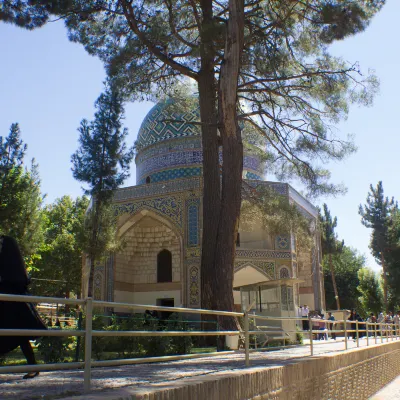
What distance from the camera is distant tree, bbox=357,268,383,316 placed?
2581cm

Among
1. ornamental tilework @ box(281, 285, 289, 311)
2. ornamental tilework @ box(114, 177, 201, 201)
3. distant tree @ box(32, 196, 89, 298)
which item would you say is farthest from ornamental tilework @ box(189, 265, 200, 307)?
distant tree @ box(32, 196, 89, 298)

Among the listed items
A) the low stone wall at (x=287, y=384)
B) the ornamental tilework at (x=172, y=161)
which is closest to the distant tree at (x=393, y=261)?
the ornamental tilework at (x=172, y=161)

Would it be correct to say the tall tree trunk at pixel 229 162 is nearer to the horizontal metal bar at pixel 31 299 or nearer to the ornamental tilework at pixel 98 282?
the horizontal metal bar at pixel 31 299

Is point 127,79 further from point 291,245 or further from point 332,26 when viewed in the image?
point 291,245

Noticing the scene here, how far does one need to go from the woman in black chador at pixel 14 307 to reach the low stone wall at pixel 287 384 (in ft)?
3.42

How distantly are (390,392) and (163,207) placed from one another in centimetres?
908

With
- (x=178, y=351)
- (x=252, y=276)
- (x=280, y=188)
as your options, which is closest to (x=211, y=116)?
(x=178, y=351)

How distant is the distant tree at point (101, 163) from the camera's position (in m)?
12.7

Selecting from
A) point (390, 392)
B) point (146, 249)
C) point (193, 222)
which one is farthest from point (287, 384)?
point (146, 249)

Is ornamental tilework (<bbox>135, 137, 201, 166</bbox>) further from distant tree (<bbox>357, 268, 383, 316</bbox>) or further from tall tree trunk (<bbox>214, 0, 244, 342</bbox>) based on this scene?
distant tree (<bbox>357, 268, 383, 316</bbox>)

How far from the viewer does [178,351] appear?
747 cm

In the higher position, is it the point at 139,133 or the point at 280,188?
the point at 139,133

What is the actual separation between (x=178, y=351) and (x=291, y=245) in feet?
30.6

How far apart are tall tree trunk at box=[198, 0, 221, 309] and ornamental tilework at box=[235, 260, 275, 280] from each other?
7.32 m
